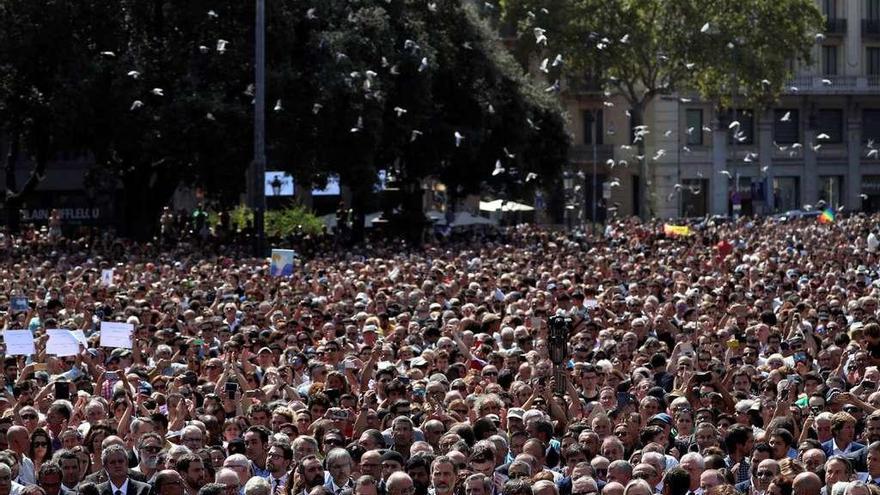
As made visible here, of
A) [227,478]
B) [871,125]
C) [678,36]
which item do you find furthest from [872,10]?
[227,478]

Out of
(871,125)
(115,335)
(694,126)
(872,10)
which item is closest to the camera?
(115,335)

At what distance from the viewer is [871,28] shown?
261 feet

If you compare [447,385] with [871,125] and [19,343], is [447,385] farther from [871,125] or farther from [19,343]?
[871,125]

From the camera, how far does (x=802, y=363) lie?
1650cm

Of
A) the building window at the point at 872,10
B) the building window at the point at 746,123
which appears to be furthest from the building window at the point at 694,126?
the building window at the point at 872,10

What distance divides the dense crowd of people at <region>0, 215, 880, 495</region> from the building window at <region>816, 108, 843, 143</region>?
51096 millimetres

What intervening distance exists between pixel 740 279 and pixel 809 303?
521 centimetres

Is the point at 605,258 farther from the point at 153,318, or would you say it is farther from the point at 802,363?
the point at 802,363

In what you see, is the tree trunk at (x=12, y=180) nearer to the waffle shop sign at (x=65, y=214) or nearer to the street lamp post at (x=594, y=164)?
the waffle shop sign at (x=65, y=214)

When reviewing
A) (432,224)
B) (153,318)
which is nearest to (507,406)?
(153,318)

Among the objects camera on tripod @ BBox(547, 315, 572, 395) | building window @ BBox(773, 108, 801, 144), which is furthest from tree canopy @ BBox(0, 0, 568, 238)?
building window @ BBox(773, 108, 801, 144)

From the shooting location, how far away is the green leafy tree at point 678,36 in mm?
66500

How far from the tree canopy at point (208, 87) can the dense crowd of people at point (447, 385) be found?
13939mm

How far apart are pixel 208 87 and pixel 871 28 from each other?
4282cm
